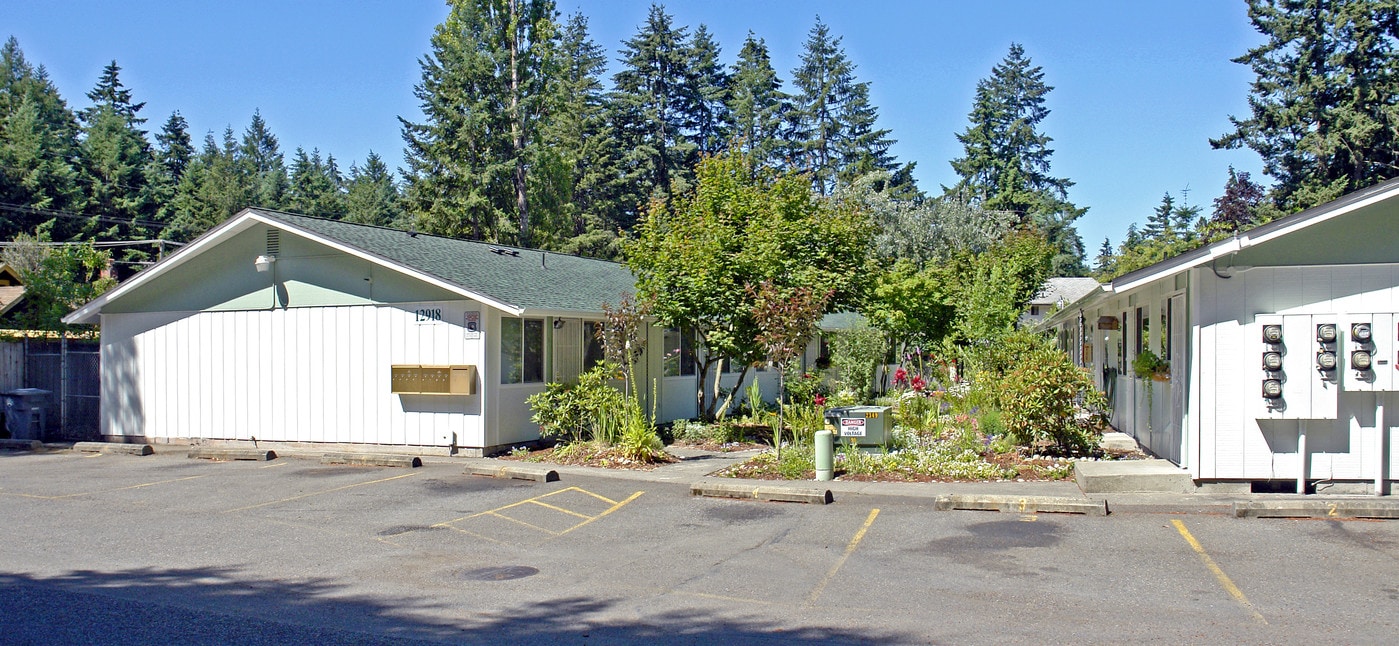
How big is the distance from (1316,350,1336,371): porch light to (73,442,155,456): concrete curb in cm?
1746

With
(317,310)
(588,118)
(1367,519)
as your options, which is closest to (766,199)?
(317,310)

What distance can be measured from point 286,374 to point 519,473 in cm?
612

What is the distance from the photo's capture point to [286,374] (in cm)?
1748

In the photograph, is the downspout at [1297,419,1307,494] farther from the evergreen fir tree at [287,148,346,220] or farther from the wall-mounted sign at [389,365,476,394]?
the evergreen fir tree at [287,148,346,220]

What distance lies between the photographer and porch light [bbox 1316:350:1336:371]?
35.3 ft

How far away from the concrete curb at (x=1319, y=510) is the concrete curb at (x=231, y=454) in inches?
557

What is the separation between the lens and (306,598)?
24.5 feet

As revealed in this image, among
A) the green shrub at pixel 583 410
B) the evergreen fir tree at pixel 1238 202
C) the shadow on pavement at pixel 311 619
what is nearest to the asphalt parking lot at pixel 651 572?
the shadow on pavement at pixel 311 619

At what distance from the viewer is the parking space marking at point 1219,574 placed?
7.05m

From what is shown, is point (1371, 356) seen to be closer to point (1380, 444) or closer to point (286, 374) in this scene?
point (1380, 444)

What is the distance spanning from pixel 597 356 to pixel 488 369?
11.3ft

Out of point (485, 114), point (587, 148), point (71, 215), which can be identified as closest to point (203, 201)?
point (71, 215)

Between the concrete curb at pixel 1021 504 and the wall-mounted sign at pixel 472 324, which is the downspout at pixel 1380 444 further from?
→ the wall-mounted sign at pixel 472 324

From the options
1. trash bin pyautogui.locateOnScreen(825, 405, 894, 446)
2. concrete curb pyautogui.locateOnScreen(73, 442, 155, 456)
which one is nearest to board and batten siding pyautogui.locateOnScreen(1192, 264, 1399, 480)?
trash bin pyautogui.locateOnScreen(825, 405, 894, 446)
